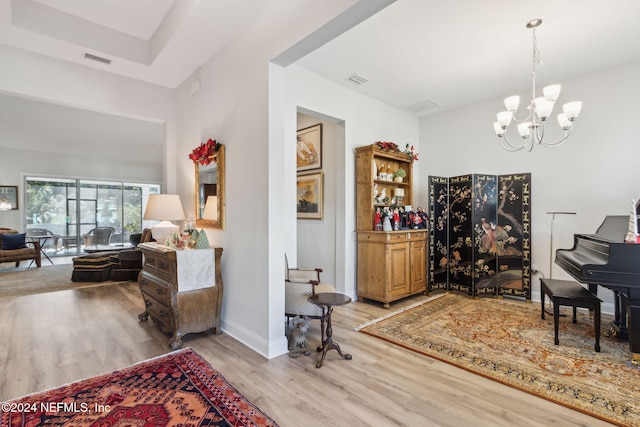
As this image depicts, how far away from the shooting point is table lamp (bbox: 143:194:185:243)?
3603 millimetres

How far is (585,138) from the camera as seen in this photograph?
13.7ft

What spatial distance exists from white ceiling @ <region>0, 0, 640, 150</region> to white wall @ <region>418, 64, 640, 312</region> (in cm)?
28

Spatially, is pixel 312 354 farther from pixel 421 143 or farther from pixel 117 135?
pixel 117 135

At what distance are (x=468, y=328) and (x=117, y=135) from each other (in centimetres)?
858

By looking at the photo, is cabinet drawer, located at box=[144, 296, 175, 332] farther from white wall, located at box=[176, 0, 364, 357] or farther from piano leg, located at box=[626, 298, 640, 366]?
piano leg, located at box=[626, 298, 640, 366]

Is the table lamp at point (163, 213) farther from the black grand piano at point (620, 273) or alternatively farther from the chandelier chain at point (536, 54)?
the chandelier chain at point (536, 54)

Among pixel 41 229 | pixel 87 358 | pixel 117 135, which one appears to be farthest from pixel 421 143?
pixel 41 229

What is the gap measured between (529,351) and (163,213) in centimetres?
412

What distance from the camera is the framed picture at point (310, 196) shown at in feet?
16.0

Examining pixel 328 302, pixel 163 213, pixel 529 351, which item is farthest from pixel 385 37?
pixel 529 351

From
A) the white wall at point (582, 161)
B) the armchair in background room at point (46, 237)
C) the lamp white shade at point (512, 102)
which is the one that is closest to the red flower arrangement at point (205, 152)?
the lamp white shade at point (512, 102)

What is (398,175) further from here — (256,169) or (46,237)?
(46,237)

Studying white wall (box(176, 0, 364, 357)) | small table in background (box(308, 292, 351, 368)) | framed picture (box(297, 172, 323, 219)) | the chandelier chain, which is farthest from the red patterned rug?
the chandelier chain

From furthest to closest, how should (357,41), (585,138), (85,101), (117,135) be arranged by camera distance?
(117,135), (585,138), (85,101), (357,41)
